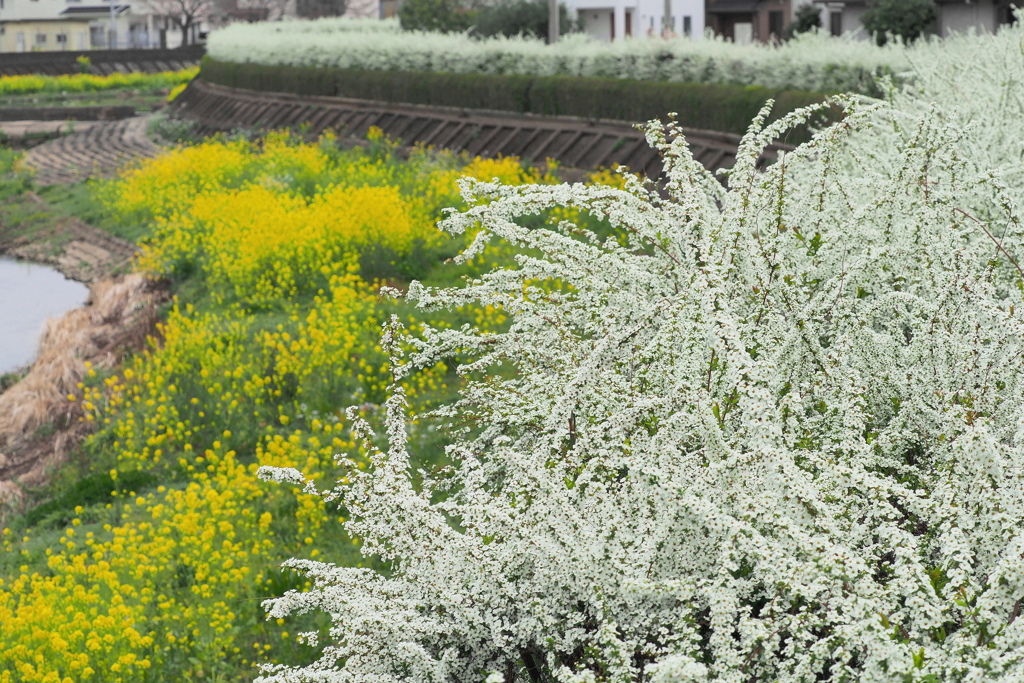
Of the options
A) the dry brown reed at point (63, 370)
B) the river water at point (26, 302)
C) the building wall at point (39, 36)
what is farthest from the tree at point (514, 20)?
the building wall at point (39, 36)

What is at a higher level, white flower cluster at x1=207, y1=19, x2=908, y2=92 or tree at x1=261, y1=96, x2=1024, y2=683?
white flower cluster at x1=207, y1=19, x2=908, y2=92

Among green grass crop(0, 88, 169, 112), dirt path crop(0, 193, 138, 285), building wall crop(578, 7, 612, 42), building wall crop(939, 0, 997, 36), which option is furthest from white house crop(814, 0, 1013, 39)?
green grass crop(0, 88, 169, 112)

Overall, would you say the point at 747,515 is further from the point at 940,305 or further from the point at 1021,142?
the point at 1021,142

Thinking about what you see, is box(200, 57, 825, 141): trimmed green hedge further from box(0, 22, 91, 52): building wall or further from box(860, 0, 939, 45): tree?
box(0, 22, 91, 52): building wall

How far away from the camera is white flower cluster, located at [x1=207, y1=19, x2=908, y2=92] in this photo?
44.8 ft

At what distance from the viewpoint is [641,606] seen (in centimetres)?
300

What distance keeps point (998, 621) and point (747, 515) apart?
638 millimetres

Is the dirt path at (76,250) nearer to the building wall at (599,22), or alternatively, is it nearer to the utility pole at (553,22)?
the utility pole at (553,22)

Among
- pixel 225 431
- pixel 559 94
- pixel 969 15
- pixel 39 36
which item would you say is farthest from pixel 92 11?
pixel 225 431

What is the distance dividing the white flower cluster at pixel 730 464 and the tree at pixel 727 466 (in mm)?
12

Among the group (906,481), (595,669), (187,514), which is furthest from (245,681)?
(906,481)

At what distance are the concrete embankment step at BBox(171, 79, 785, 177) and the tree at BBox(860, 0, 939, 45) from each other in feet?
38.3

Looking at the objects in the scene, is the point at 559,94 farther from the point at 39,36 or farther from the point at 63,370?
the point at 39,36

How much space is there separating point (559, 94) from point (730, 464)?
16.1 meters
